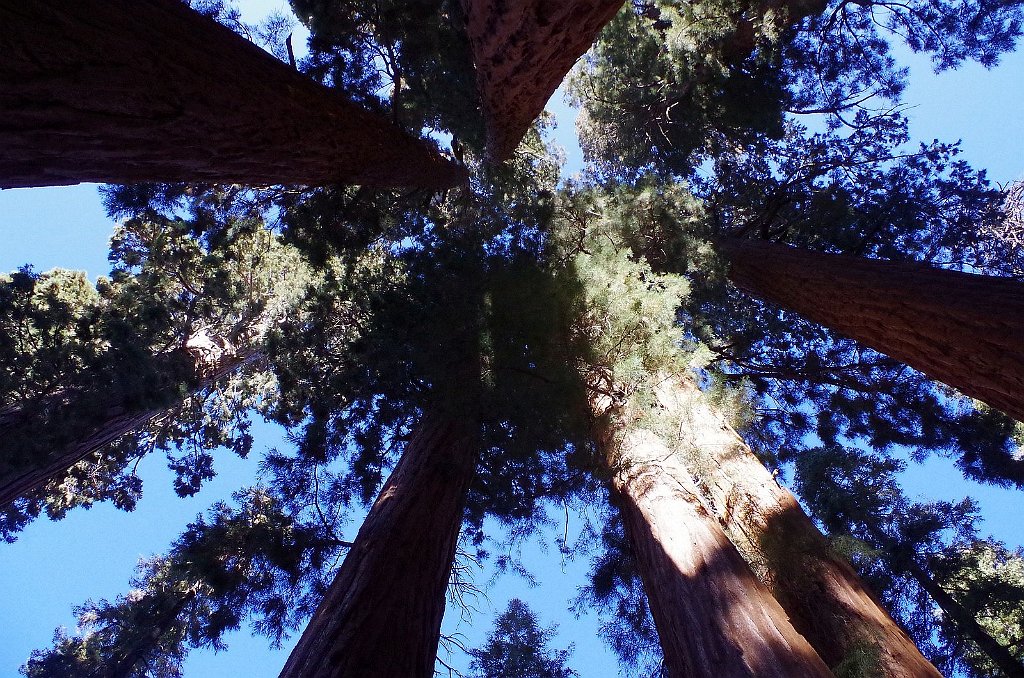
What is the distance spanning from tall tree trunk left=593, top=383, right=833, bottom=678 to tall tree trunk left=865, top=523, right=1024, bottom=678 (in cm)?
261

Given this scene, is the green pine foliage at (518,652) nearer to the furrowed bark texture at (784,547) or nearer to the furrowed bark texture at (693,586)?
the furrowed bark texture at (693,586)

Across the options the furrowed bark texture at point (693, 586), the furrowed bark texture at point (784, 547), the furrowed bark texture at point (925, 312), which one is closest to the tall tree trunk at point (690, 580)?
the furrowed bark texture at point (693, 586)

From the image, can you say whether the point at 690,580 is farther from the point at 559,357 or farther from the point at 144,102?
the point at 144,102

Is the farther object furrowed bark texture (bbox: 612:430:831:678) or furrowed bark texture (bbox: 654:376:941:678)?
furrowed bark texture (bbox: 654:376:941:678)

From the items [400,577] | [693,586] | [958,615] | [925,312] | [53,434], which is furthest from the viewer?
[53,434]

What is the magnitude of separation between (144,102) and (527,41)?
93.0 inches

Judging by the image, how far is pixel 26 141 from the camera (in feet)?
6.92

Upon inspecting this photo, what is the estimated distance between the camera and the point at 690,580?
3037mm

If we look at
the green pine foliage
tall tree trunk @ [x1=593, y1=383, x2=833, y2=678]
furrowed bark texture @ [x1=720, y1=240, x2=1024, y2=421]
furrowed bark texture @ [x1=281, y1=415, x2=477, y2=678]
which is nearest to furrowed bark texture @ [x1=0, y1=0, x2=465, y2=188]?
furrowed bark texture @ [x1=281, y1=415, x2=477, y2=678]

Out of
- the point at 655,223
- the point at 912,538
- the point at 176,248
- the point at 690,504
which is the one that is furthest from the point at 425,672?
the point at 176,248

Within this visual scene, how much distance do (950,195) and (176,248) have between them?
10.0 m

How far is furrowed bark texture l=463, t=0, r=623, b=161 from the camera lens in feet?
11.1

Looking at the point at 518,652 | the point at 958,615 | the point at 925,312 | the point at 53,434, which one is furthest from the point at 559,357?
the point at 53,434

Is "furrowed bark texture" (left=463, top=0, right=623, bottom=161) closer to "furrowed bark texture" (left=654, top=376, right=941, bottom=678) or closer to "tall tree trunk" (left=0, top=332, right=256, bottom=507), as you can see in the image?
"furrowed bark texture" (left=654, top=376, right=941, bottom=678)
